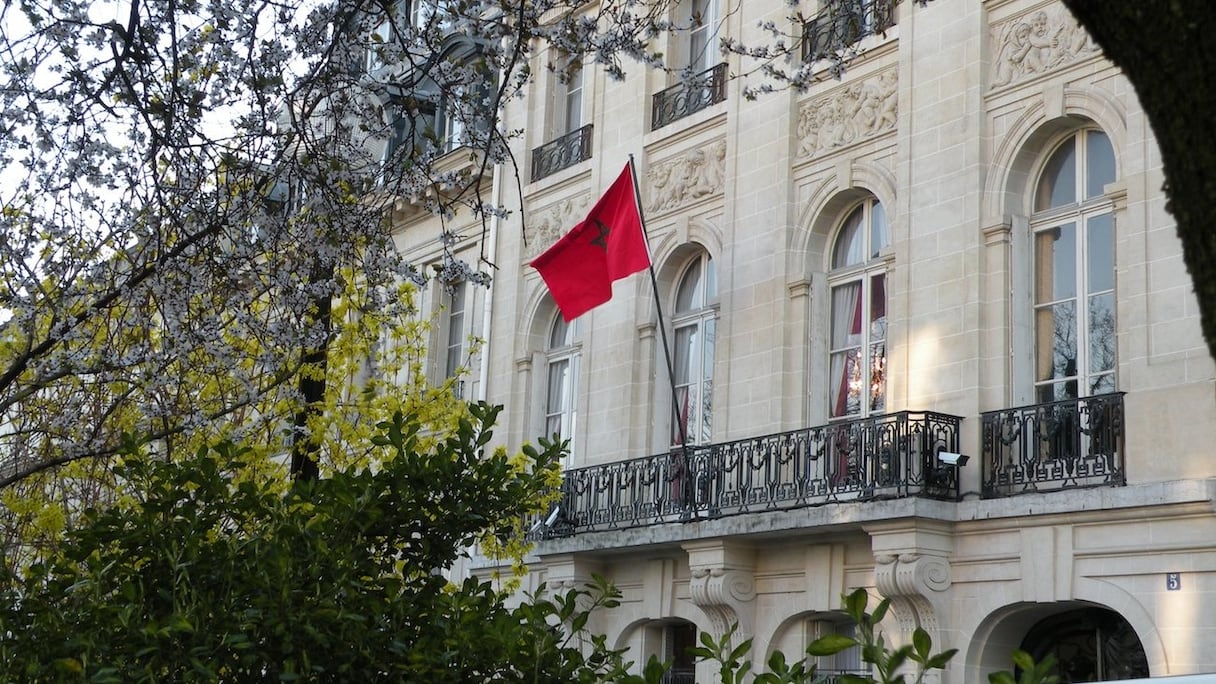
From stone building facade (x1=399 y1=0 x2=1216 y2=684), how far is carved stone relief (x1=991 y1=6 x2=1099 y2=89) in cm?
3

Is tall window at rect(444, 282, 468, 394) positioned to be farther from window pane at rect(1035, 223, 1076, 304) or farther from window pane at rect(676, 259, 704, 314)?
window pane at rect(1035, 223, 1076, 304)

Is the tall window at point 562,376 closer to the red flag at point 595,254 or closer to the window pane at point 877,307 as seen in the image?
the red flag at point 595,254

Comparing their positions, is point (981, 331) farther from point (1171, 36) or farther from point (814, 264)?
point (1171, 36)

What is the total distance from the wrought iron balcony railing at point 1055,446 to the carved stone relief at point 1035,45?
10.9 feet

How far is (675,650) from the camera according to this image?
20312 millimetres

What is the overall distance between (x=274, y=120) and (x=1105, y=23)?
779cm

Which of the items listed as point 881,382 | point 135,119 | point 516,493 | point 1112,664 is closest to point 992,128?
point 881,382

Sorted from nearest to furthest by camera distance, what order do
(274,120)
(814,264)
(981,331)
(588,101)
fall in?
(274,120) → (981,331) → (814,264) → (588,101)

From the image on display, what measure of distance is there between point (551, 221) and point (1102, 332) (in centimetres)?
1007

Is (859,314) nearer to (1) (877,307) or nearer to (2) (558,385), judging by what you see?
(1) (877,307)

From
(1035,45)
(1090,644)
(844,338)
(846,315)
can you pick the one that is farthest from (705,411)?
(1035,45)

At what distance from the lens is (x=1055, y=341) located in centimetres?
1563

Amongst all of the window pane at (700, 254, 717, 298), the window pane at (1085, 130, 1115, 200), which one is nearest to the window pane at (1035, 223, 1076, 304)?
the window pane at (1085, 130, 1115, 200)

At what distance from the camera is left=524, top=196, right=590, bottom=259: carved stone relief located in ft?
75.2
